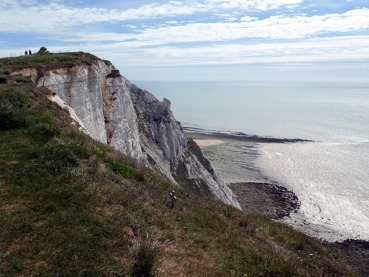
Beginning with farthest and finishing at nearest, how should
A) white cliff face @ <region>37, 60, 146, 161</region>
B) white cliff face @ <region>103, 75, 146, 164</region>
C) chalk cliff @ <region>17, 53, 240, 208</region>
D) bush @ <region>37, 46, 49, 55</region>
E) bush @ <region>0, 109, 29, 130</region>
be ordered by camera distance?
bush @ <region>37, 46, 49, 55</region> → white cliff face @ <region>103, 75, 146, 164</region> → chalk cliff @ <region>17, 53, 240, 208</region> → white cliff face @ <region>37, 60, 146, 161</region> → bush @ <region>0, 109, 29, 130</region>

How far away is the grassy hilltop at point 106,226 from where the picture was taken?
703cm

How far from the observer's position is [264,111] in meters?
143

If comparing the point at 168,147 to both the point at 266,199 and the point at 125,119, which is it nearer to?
the point at 125,119

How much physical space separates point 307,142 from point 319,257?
78.7m

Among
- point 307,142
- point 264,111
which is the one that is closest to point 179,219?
point 307,142

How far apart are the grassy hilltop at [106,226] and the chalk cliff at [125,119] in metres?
10.7

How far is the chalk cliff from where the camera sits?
1012 inches

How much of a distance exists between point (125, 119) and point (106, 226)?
2518cm

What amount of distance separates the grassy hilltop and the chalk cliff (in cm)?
1072

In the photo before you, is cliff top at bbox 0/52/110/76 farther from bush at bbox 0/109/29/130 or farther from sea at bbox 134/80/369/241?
sea at bbox 134/80/369/241

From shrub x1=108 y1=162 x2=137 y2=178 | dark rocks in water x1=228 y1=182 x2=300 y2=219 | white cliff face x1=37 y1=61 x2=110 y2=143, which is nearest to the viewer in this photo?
shrub x1=108 y1=162 x2=137 y2=178

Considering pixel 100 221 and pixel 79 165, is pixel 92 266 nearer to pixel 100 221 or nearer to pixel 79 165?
pixel 100 221

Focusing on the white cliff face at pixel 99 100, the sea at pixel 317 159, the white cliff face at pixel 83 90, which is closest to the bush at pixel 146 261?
the white cliff face at pixel 99 100

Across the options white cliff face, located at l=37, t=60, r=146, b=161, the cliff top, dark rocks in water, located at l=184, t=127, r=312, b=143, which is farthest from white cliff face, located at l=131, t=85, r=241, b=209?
dark rocks in water, located at l=184, t=127, r=312, b=143
